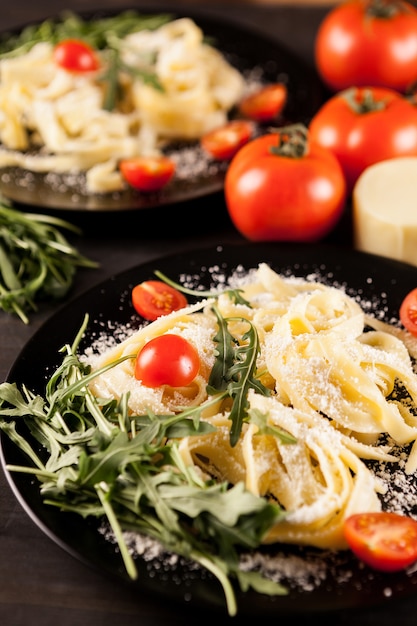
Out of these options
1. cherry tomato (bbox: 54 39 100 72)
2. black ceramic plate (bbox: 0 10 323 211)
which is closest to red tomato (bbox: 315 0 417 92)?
black ceramic plate (bbox: 0 10 323 211)

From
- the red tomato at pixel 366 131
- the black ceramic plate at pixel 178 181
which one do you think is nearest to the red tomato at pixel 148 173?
the black ceramic plate at pixel 178 181

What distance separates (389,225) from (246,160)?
2.07 feet

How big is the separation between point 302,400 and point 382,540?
545 mm

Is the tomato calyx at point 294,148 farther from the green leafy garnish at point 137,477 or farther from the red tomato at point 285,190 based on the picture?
the green leafy garnish at point 137,477

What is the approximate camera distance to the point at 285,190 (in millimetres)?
3438

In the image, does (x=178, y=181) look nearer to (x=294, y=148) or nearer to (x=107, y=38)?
(x=294, y=148)

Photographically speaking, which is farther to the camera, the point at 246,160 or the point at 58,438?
the point at 246,160

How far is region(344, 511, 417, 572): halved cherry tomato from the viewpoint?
2139 millimetres

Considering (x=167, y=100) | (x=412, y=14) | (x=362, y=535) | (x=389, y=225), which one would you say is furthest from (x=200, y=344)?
(x=412, y=14)

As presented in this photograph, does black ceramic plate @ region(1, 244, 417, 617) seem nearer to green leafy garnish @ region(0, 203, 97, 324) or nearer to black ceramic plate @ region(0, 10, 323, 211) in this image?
green leafy garnish @ region(0, 203, 97, 324)

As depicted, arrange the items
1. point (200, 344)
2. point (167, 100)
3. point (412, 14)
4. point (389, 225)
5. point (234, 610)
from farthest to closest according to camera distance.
→ 1. point (412, 14)
2. point (167, 100)
3. point (389, 225)
4. point (200, 344)
5. point (234, 610)

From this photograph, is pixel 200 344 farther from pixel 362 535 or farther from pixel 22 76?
pixel 22 76

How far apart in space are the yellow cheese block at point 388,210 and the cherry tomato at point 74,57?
1.55 m

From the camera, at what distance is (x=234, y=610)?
2.04m
